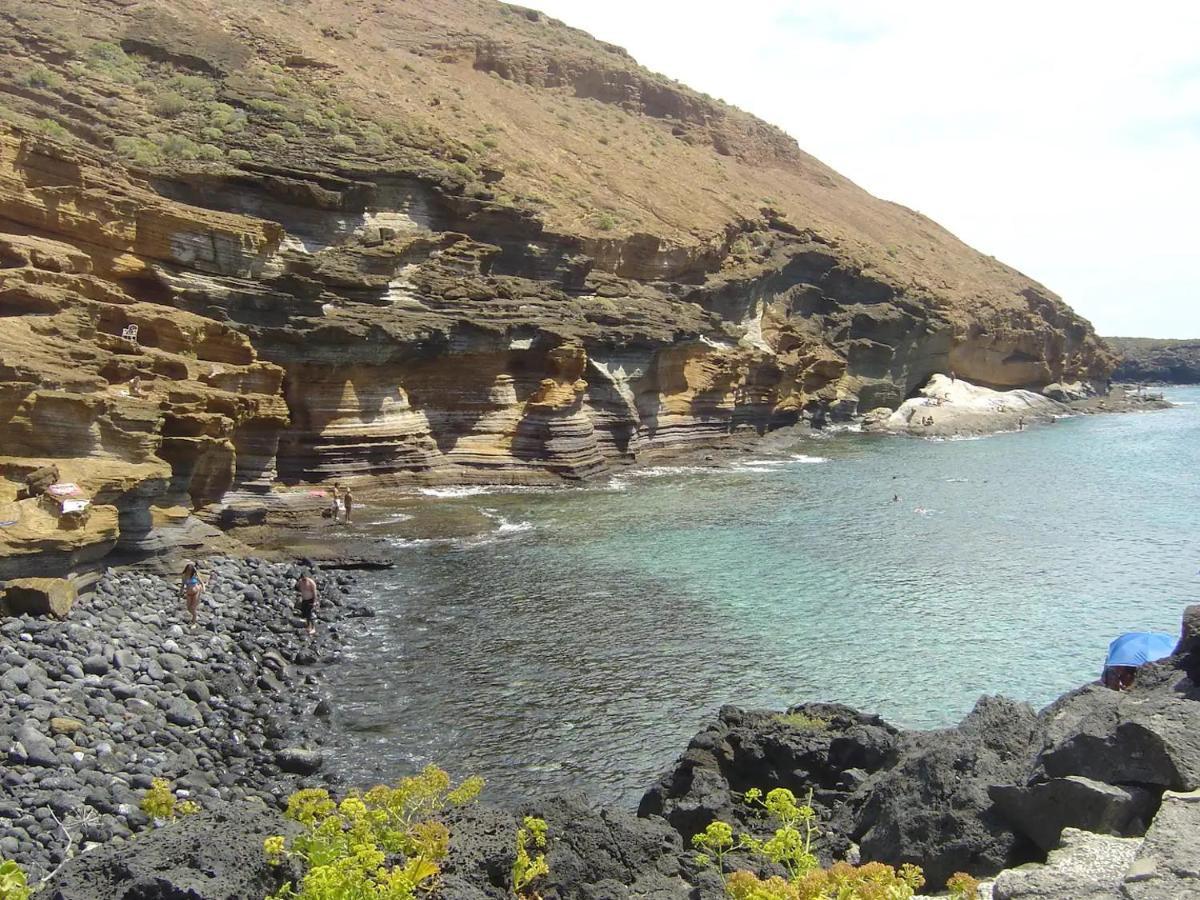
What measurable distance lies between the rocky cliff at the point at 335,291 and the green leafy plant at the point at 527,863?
39.7ft

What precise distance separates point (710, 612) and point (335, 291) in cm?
2176

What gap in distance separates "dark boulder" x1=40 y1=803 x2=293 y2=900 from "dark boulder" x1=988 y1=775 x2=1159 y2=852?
21.6ft

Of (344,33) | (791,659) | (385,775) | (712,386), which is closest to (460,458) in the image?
(712,386)

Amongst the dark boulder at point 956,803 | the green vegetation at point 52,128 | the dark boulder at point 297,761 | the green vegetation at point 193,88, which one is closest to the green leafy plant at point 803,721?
the dark boulder at point 956,803

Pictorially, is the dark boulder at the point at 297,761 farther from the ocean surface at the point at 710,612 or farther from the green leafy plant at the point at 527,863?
the green leafy plant at the point at 527,863

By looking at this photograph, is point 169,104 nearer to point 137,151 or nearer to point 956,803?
point 137,151

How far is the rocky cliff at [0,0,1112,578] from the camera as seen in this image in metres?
23.3

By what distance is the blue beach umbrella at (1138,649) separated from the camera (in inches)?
589

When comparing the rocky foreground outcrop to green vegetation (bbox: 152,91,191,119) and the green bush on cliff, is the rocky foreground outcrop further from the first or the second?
green vegetation (bbox: 152,91,191,119)

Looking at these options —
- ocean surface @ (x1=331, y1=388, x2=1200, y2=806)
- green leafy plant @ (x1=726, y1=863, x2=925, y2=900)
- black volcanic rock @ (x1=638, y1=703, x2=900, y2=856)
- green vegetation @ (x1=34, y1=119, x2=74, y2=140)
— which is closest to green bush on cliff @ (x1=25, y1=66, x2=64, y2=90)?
green vegetation @ (x1=34, y1=119, x2=74, y2=140)

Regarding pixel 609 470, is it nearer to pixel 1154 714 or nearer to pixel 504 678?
pixel 504 678

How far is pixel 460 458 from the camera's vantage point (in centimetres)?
3881

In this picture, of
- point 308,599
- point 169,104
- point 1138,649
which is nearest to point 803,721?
point 1138,649

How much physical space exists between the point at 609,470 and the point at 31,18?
33991 mm
